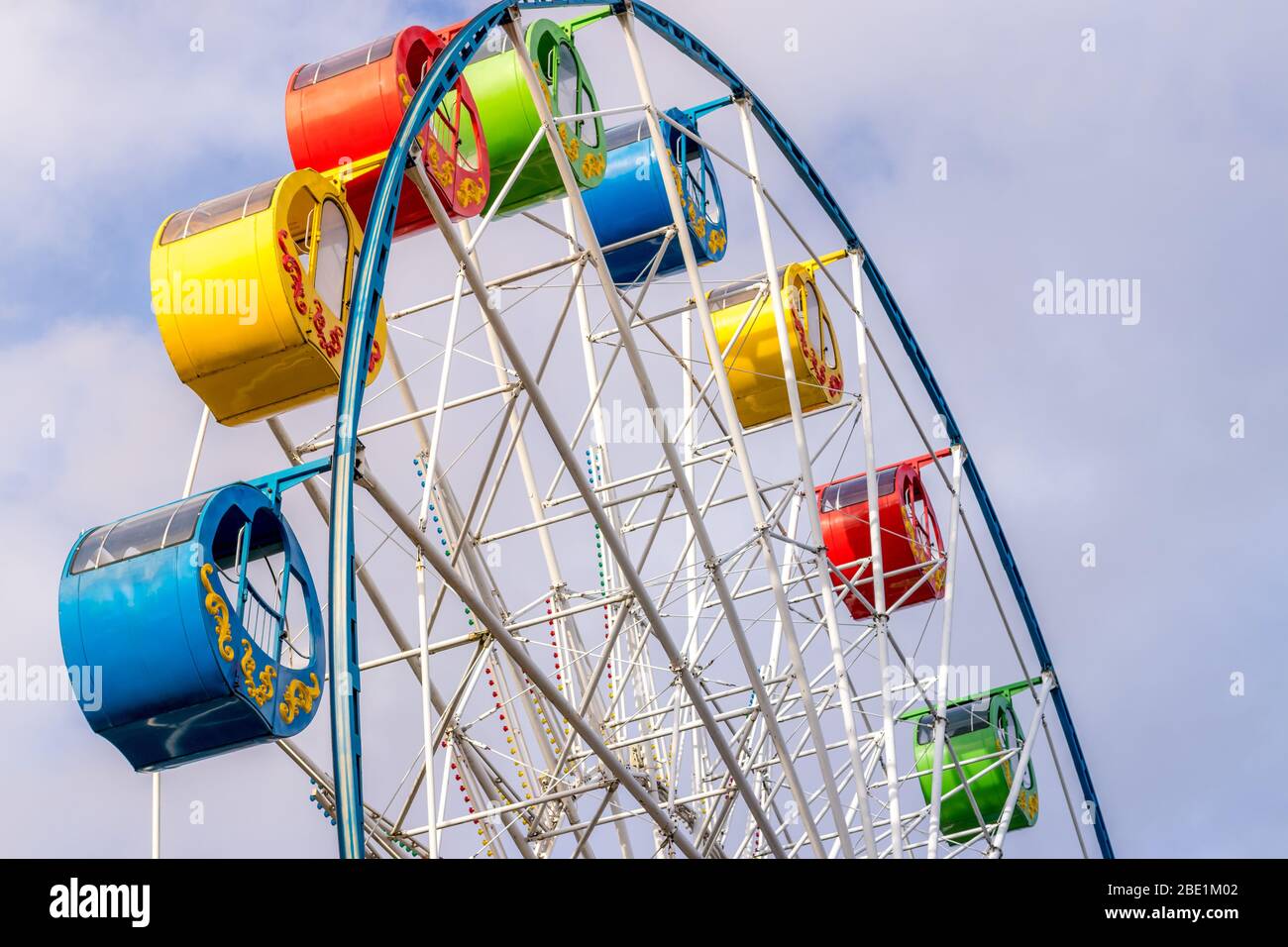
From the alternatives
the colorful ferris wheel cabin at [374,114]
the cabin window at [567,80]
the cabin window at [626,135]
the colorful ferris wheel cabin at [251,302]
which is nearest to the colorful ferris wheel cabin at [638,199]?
the cabin window at [626,135]

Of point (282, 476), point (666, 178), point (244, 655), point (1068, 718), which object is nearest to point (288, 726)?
point (244, 655)

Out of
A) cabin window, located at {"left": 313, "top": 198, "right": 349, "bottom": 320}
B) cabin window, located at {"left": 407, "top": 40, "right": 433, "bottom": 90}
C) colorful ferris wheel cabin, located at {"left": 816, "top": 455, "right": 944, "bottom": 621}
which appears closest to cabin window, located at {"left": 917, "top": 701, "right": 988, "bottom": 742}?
colorful ferris wheel cabin, located at {"left": 816, "top": 455, "right": 944, "bottom": 621}

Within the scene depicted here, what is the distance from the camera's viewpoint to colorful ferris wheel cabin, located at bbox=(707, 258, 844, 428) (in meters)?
22.4

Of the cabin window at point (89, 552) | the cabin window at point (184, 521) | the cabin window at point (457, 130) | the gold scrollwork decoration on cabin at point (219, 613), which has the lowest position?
the gold scrollwork decoration on cabin at point (219, 613)

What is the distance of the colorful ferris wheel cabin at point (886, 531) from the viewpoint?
24.6m

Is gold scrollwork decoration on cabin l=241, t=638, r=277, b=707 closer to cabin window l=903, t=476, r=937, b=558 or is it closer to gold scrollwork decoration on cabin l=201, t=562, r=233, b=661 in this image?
gold scrollwork decoration on cabin l=201, t=562, r=233, b=661

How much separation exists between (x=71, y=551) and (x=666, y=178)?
26.7ft

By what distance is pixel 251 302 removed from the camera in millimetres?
13070

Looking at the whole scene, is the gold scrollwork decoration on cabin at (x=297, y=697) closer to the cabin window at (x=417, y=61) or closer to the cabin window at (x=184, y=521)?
the cabin window at (x=184, y=521)

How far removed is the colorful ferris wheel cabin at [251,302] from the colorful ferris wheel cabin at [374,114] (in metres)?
1.67

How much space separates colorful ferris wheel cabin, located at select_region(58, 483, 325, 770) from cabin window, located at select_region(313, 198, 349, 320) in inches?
73.2

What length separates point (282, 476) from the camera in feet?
42.5

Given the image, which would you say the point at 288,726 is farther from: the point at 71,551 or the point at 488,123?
the point at 488,123
